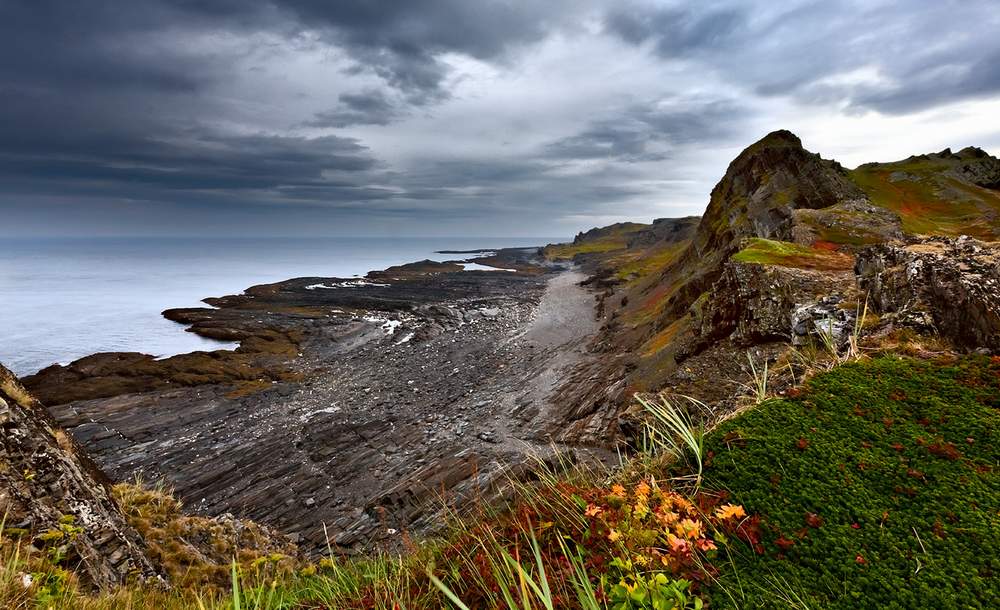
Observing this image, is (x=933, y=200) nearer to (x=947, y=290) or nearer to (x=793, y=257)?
(x=793, y=257)

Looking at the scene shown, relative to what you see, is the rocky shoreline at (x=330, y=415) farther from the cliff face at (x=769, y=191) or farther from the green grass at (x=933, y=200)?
the green grass at (x=933, y=200)

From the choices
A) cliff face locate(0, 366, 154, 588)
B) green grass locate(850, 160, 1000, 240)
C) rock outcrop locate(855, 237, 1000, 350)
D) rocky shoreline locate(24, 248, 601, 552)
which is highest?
green grass locate(850, 160, 1000, 240)

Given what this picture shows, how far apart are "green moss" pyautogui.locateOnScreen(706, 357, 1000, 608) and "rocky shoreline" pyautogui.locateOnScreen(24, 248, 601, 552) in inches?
87.1

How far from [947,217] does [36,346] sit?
267ft

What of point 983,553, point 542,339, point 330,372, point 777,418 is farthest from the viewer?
point 542,339

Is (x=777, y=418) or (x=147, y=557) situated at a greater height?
(x=777, y=418)

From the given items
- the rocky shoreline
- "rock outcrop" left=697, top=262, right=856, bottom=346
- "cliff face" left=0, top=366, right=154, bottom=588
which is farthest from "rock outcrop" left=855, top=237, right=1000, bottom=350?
"cliff face" left=0, top=366, right=154, bottom=588

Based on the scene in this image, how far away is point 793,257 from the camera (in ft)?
53.1

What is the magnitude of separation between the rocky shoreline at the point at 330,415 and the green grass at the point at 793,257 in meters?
11.9

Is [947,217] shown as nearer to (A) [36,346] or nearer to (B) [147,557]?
(B) [147,557]

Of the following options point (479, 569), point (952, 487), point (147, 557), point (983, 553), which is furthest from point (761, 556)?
point (147, 557)

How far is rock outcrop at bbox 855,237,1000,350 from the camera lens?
6695 mm

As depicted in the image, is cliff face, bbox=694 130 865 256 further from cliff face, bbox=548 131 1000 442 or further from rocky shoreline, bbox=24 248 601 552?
rocky shoreline, bbox=24 248 601 552

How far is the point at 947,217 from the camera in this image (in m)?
29.0
